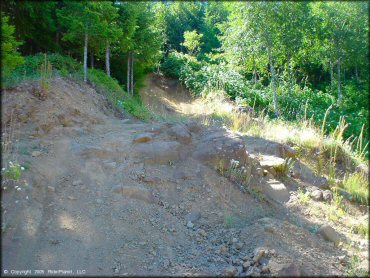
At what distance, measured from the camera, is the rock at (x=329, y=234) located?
141 inches

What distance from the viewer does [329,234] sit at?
11.9 ft

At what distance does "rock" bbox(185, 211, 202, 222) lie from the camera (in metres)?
3.80

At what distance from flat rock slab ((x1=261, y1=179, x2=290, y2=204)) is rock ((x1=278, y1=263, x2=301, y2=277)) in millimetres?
1955

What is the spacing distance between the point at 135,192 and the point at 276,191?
2.10 meters

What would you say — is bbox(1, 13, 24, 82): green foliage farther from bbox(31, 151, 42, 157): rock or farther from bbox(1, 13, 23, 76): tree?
bbox(31, 151, 42, 157): rock

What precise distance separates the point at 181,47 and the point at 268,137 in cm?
1572

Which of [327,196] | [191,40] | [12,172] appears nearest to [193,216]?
[12,172]

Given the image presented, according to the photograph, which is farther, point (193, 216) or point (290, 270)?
point (193, 216)

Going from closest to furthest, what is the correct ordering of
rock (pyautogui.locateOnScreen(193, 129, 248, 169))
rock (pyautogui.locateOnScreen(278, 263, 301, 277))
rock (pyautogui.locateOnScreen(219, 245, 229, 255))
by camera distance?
1. rock (pyautogui.locateOnScreen(278, 263, 301, 277))
2. rock (pyautogui.locateOnScreen(219, 245, 229, 255))
3. rock (pyautogui.locateOnScreen(193, 129, 248, 169))

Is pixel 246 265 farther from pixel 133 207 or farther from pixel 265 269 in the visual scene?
pixel 133 207

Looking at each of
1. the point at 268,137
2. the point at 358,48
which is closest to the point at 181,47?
the point at 358,48

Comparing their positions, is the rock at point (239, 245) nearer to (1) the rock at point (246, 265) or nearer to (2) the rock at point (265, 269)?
(1) the rock at point (246, 265)

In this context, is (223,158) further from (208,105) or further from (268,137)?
(208,105)

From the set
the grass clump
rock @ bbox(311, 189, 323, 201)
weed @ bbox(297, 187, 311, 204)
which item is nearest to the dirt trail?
weed @ bbox(297, 187, 311, 204)
